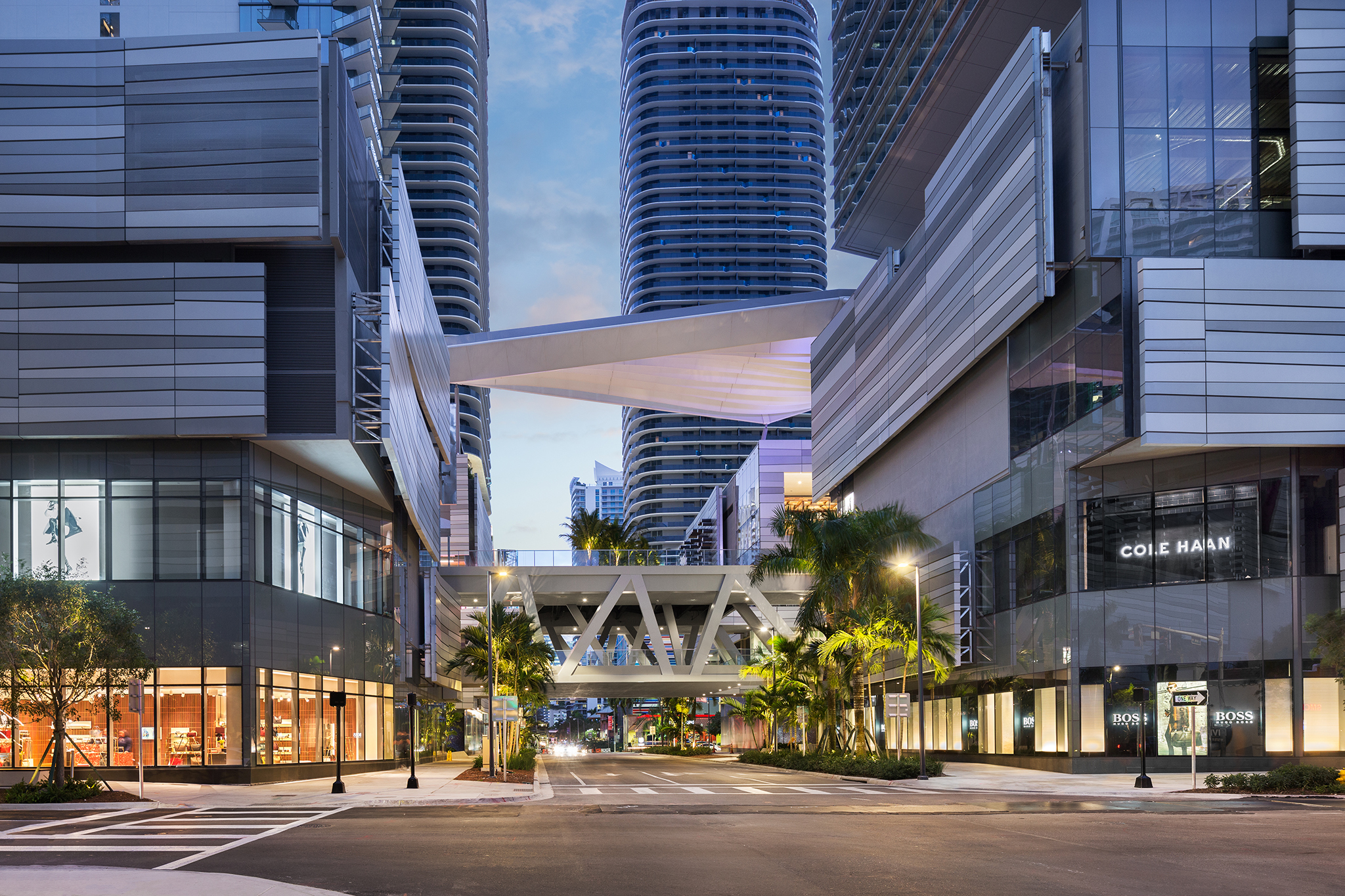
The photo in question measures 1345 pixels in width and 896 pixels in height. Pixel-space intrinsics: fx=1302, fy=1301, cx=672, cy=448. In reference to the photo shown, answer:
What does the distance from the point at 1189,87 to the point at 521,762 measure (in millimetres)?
40221

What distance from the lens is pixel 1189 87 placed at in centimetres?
4031

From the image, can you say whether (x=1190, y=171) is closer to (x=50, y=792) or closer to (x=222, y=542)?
(x=222, y=542)

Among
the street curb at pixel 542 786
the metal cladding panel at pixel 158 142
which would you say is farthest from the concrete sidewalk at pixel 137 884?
the metal cladding panel at pixel 158 142

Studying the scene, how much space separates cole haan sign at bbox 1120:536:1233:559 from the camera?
40.2 meters

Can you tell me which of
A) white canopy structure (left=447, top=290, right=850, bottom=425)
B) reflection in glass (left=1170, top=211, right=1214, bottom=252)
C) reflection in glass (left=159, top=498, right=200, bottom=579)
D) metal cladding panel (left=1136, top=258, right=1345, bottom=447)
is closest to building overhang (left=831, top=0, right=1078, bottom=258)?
white canopy structure (left=447, top=290, right=850, bottom=425)

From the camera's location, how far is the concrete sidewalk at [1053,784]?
103 ft

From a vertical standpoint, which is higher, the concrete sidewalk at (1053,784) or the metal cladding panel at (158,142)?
the metal cladding panel at (158,142)

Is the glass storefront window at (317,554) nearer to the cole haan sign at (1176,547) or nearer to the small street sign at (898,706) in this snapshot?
the small street sign at (898,706)

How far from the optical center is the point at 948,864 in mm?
16688

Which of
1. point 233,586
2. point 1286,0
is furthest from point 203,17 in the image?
point 1286,0

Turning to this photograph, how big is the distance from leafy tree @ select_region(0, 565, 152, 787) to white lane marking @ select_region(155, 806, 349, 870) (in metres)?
8.72

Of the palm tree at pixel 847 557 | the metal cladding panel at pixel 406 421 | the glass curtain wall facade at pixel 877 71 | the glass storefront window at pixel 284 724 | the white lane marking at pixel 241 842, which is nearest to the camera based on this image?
the white lane marking at pixel 241 842

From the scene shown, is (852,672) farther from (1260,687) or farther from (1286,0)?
(1286,0)

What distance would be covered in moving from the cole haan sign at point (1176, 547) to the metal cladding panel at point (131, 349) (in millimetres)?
27592
